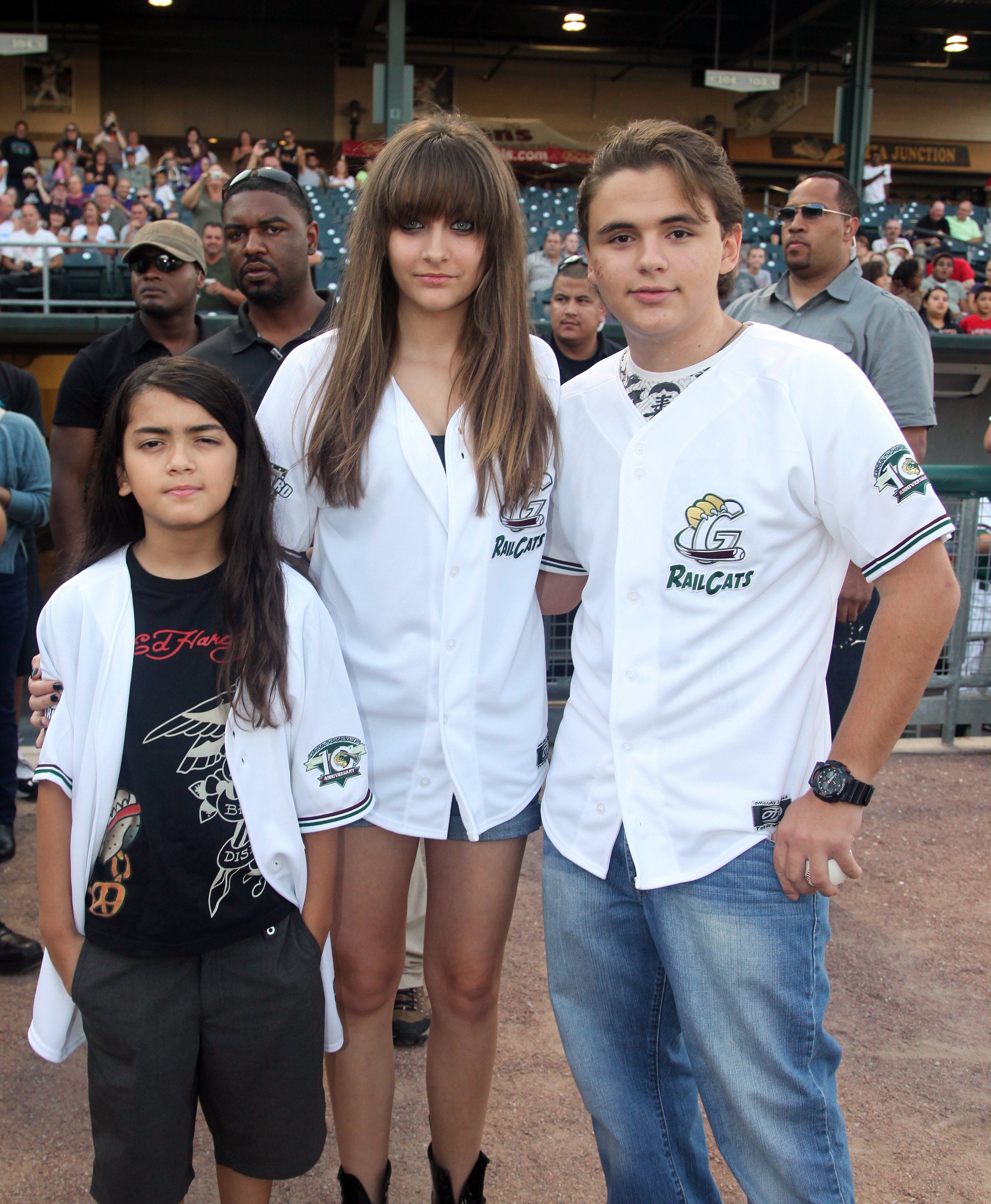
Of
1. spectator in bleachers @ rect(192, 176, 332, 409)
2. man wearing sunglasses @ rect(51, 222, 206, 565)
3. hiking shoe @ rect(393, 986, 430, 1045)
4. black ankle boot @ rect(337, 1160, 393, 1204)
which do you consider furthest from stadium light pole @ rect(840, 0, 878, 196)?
black ankle boot @ rect(337, 1160, 393, 1204)

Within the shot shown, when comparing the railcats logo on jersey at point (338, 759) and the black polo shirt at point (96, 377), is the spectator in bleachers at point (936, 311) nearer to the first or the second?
the black polo shirt at point (96, 377)

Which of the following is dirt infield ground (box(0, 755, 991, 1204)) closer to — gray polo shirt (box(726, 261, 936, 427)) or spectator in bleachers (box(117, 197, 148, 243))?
gray polo shirt (box(726, 261, 936, 427))

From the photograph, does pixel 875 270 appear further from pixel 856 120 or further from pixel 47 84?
pixel 47 84

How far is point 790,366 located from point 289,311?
5.61 ft

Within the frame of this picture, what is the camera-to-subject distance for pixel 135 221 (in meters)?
14.2

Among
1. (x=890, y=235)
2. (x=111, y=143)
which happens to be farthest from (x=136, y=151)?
(x=890, y=235)

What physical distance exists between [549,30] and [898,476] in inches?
1029

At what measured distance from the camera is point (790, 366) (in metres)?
1.63

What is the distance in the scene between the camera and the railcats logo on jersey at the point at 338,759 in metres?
1.84

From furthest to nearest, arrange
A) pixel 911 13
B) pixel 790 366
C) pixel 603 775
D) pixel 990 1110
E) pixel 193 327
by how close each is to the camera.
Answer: pixel 911 13
pixel 193 327
pixel 990 1110
pixel 603 775
pixel 790 366

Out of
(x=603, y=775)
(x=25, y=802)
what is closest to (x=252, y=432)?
(x=603, y=775)

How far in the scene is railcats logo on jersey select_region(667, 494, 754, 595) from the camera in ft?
5.39

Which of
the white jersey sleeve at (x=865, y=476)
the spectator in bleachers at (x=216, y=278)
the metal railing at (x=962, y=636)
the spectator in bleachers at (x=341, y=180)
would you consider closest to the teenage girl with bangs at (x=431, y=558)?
the white jersey sleeve at (x=865, y=476)

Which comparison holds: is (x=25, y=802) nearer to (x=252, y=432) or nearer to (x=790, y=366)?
(x=252, y=432)
